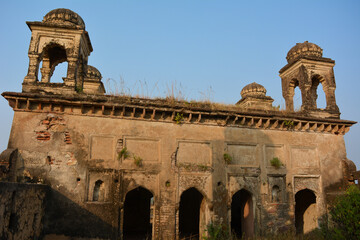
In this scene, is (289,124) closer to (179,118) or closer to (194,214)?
(179,118)

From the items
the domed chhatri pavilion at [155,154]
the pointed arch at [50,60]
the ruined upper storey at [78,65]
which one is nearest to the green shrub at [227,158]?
the domed chhatri pavilion at [155,154]

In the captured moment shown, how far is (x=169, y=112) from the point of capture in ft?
37.8

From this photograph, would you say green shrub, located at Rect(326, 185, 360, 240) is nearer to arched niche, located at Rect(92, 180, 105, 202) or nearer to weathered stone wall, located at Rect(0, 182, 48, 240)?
arched niche, located at Rect(92, 180, 105, 202)

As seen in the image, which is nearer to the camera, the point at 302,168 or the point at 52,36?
the point at 52,36

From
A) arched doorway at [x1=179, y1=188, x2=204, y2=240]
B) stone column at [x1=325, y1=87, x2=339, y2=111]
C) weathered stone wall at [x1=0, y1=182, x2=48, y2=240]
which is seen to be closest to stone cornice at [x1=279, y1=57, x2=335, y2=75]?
stone column at [x1=325, y1=87, x2=339, y2=111]

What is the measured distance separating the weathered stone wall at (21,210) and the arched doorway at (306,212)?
36.8 ft

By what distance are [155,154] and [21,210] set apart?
505 centimetres

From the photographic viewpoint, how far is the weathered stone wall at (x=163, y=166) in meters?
9.95

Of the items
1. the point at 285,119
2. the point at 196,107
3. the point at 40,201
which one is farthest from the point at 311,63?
the point at 40,201

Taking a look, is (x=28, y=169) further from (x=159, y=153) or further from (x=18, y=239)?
(x=159, y=153)

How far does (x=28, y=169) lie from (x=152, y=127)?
4634 millimetres

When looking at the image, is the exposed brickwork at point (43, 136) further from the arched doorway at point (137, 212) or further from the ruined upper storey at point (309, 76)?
the ruined upper storey at point (309, 76)

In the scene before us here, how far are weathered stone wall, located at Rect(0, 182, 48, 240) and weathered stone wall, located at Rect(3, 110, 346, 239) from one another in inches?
35.4

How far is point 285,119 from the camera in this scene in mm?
12672
